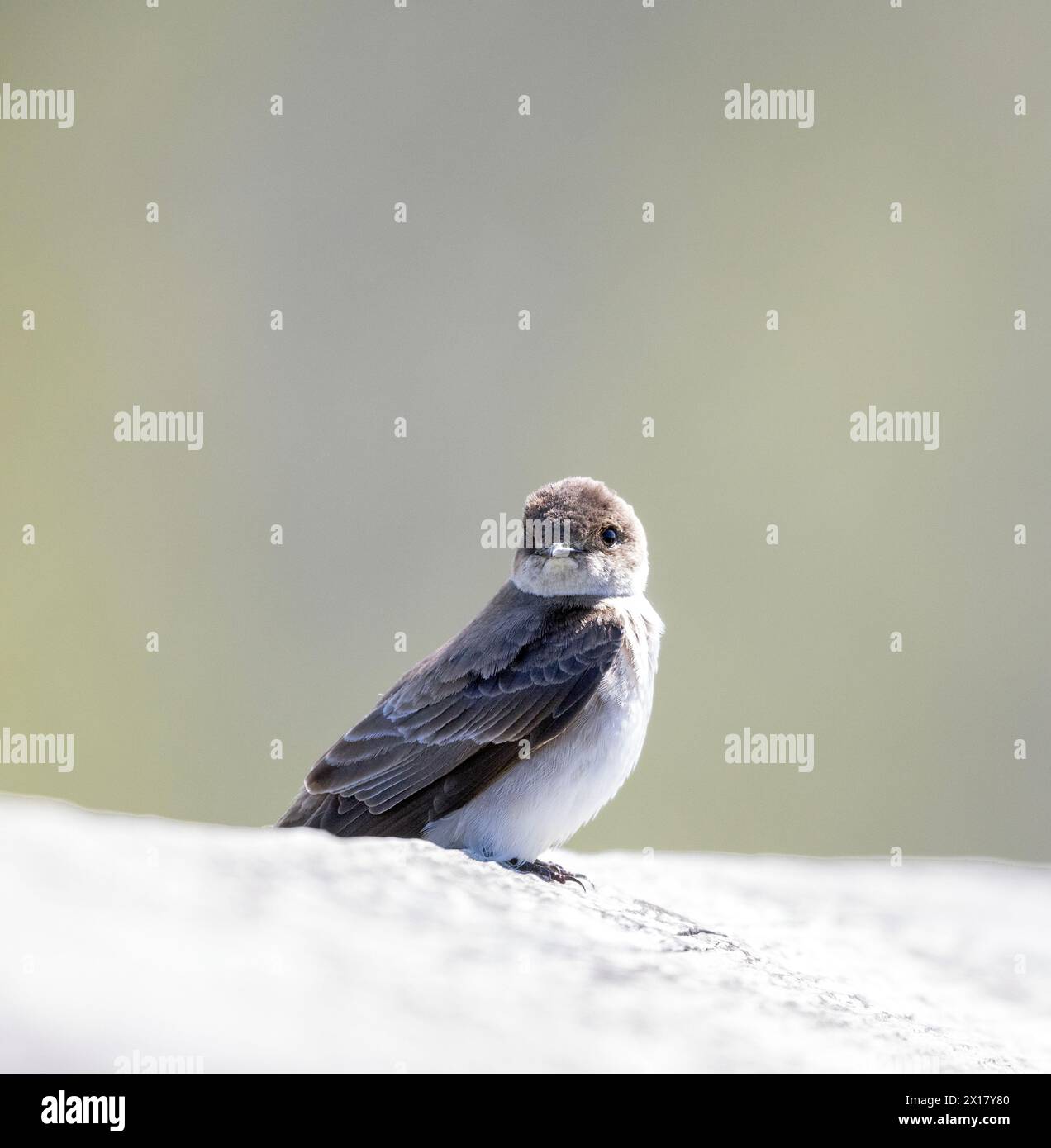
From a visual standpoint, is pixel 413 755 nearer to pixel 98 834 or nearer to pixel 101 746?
pixel 98 834

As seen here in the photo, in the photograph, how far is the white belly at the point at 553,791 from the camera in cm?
554

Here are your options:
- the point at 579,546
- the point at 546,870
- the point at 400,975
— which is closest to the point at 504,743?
the point at 546,870

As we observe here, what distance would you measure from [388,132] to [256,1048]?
1750 centimetres

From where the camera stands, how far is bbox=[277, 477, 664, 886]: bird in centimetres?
554

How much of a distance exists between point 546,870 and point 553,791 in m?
0.31

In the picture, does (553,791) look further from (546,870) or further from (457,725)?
(457,725)

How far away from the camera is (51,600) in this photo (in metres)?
14.7

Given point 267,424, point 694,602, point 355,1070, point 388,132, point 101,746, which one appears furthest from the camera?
point 388,132

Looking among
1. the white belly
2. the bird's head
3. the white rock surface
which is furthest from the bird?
the white rock surface

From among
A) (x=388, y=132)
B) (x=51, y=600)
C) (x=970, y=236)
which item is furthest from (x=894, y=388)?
(x=51, y=600)

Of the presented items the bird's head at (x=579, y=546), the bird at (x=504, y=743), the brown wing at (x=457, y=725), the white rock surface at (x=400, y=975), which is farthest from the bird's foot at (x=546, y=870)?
the bird's head at (x=579, y=546)

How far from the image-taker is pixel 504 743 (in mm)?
5562

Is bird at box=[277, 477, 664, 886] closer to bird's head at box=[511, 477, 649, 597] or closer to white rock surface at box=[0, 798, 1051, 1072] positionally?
bird's head at box=[511, 477, 649, 597]

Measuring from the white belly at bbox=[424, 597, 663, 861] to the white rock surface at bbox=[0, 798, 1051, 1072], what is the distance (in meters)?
0.39
